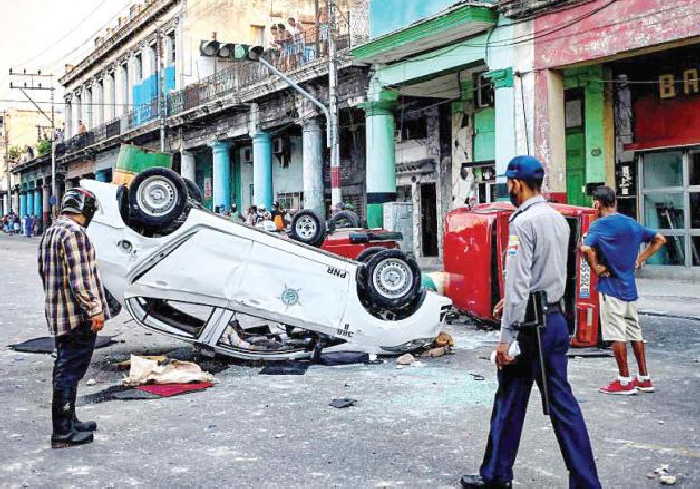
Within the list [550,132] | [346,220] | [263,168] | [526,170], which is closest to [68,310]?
[526,170]

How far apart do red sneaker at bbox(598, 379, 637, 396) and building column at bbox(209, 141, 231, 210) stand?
2599 cm

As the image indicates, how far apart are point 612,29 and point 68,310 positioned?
41.8ft

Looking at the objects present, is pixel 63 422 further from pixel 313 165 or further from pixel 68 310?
pixel 313 165

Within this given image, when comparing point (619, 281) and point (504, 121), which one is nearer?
point (619, 281)

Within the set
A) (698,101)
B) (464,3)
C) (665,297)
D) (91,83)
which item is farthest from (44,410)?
(91,83)

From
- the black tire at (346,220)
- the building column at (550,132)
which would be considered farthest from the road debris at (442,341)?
the building column at (550,132)

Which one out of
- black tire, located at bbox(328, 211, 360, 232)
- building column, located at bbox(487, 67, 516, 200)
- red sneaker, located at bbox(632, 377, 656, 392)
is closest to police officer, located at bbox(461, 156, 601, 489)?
red sneaker, located at bbox(632, 377, 656, 392)

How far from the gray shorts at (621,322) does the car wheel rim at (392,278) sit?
2.36m

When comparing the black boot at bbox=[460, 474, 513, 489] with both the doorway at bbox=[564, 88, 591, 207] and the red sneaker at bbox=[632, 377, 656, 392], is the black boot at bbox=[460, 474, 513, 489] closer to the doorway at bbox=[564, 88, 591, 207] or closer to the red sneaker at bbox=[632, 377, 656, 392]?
the red sneaker at bbox=[632, 377, 656, 392]

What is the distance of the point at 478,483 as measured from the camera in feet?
13.9

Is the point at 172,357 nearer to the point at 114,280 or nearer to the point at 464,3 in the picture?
the point at 114,280

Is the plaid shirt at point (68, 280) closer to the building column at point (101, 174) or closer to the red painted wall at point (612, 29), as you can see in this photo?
the red painted wall at point (612, 29)

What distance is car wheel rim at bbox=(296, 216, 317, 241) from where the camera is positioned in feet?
40.3

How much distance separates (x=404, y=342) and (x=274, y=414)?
250cm
